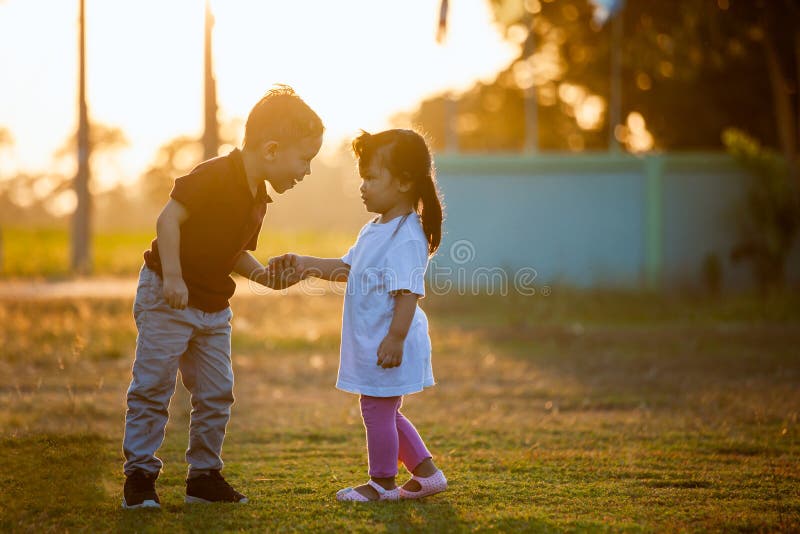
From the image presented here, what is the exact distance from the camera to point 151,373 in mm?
3738

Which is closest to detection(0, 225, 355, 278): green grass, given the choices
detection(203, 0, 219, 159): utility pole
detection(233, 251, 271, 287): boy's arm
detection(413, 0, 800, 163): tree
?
detection(413, 0, 800, 163): tree

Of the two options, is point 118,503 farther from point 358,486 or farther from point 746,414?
point 746,414

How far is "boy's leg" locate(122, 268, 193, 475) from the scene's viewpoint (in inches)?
147

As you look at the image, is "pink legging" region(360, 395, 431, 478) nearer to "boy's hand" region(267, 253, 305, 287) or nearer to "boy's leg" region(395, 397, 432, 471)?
"boy's leg" region(395, 397, 432, 471)

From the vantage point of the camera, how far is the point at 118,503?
150 inches

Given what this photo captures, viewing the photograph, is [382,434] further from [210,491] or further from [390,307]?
[210,491]

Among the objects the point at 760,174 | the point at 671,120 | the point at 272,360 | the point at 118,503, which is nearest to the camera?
the point at 118,503

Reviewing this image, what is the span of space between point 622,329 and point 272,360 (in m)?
4.39

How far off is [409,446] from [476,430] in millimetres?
1679

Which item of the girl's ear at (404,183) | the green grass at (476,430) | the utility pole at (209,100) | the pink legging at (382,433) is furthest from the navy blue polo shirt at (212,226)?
the utility pole at (209,100)

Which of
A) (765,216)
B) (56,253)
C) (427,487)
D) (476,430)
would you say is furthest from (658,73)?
(427,487)

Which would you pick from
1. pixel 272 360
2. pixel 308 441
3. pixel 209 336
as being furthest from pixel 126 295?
pixel 209 336

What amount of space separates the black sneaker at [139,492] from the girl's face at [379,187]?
1.38 m

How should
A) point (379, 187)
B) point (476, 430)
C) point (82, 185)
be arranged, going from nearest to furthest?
point (379, 187), point (476, 430), point (82, 185)
